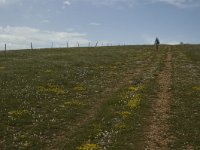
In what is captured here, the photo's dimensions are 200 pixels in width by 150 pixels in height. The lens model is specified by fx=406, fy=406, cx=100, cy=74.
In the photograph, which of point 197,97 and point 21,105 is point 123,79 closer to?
point 197,97

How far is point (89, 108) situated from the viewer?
29.7m

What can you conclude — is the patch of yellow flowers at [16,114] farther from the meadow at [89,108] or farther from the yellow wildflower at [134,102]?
the yellow wildflower at [134,102]

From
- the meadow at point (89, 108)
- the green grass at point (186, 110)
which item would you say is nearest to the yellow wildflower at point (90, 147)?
the meadow at point (89, 108)

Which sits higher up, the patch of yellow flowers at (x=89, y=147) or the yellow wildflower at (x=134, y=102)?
the yellow wildflower at (x=134, y=102)

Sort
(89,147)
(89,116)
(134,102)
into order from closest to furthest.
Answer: (89,147)
(89,116)
(134,102)

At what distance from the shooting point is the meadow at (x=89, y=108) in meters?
21.8

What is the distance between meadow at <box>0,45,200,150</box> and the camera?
71.6ft

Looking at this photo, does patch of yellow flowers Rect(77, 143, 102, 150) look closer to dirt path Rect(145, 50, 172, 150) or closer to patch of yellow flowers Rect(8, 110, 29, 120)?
dirt path Rect(145, 50, 172, 150)

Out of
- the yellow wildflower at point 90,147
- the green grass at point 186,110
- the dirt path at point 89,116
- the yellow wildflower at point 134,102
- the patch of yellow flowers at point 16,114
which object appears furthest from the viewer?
the yellow wildflower at point 134,102

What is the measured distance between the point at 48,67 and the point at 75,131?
29573mm

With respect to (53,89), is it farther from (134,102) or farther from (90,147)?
(90,147)

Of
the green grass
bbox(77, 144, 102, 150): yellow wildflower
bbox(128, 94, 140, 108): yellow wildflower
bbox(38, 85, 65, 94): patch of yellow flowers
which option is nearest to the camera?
bbox(77, 144, 102, 150): yellow wildflower

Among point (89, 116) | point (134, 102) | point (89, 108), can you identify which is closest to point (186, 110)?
point (134, 102)

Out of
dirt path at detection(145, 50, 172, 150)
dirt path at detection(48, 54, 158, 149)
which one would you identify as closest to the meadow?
dirt path at detection(48, 54, 158, 149)
